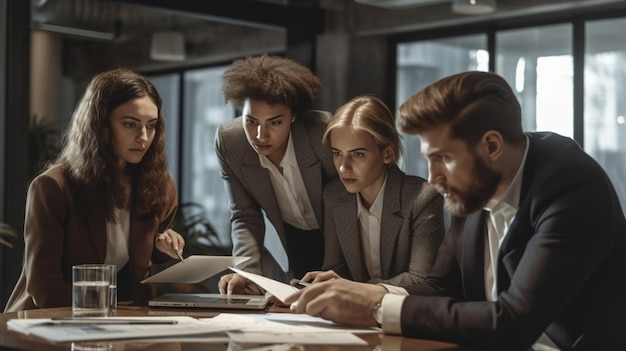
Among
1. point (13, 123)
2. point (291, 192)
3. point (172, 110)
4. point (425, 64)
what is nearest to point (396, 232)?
point (291, 192)

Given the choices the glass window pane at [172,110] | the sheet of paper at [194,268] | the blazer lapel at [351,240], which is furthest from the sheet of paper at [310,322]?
the glass window pane at [172,110]

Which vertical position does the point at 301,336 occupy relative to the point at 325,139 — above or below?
below

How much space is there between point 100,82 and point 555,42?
484 cm

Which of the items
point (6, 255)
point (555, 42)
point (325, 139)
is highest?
point (555, 42)

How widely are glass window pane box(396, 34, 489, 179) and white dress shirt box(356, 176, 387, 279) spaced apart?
4.64 m

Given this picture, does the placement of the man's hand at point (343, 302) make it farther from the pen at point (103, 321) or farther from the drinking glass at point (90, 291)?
the drinking glass at point (90, 291)

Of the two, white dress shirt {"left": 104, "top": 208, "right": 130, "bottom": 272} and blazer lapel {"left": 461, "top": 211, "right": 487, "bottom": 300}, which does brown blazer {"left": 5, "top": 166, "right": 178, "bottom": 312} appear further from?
blazer lapel {"left": 461, "top": 211, "right": 487, "bottom": 300}

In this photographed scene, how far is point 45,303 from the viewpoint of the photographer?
2621 millimetres

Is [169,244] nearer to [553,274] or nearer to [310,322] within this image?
[310,322]

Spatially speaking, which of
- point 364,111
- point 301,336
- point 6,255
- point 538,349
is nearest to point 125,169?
point 364,111

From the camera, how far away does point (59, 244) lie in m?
2.68

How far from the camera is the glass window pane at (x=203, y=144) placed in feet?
32.7

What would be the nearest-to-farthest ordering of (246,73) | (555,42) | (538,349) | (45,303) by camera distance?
(538,349) < (45,303) < (246,73) < (555,42)

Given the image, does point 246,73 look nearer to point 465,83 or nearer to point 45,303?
point 45,303
